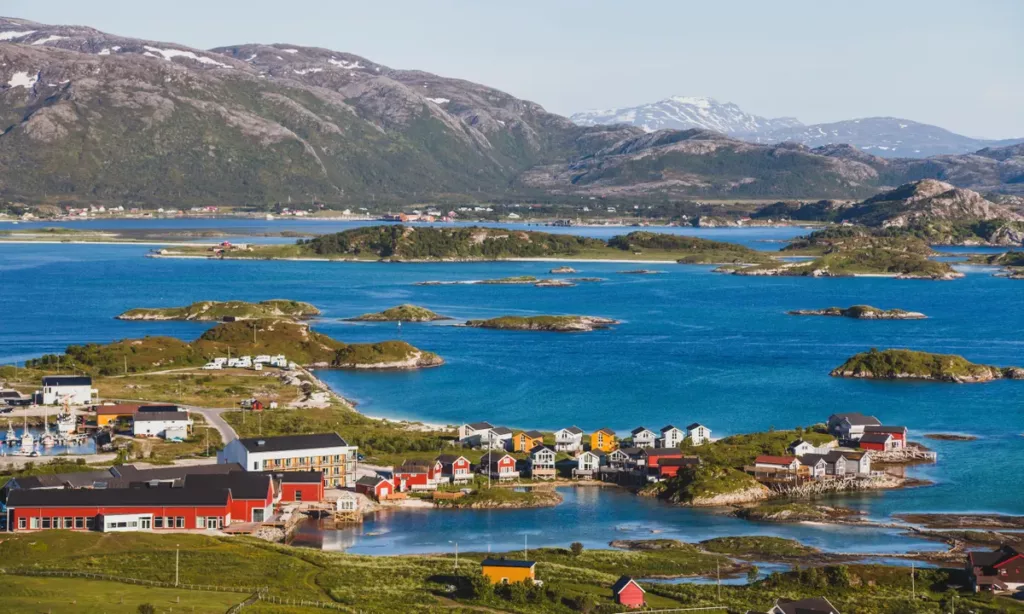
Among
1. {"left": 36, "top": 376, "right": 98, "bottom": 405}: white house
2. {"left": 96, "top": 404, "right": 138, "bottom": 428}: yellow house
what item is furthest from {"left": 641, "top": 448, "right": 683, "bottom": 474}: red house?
{"left": 36, "top": 376, "right": 98, "bottom": 405}: white house

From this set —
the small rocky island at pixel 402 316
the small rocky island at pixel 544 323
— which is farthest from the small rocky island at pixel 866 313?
the small rocky island at pixel 402 316

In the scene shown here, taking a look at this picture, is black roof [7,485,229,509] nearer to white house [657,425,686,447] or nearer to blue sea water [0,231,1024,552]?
blue sea water [0,231,1024,552]

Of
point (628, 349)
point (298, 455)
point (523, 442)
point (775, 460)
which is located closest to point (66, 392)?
point (298, 455)

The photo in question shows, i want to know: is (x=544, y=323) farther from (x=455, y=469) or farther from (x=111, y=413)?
(x=455, y=469)

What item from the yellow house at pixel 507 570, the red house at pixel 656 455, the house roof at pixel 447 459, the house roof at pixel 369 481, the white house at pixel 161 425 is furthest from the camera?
the white house at pixel 161 425

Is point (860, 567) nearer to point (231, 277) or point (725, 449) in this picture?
point (725, 449)

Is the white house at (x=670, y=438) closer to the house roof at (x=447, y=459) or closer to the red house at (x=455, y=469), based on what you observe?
the house roof at (x=447, y=459)
